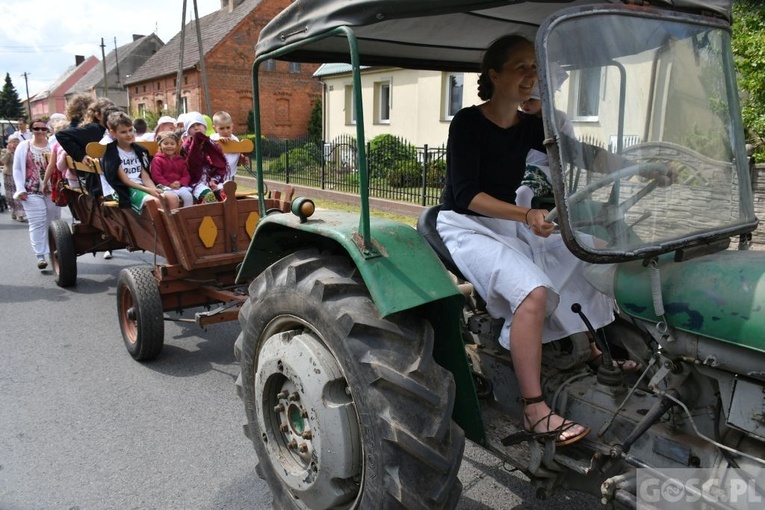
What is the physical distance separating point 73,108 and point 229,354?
15.1 ft

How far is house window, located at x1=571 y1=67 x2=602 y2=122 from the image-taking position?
210cm

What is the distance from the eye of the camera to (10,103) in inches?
3041

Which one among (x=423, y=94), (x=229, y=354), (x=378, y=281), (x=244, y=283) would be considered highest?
(x=423, y=94)

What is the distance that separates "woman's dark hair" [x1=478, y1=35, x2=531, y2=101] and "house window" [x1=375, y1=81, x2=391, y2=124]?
18444 millimetres

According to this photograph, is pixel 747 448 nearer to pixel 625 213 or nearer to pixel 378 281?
pixel 625 213

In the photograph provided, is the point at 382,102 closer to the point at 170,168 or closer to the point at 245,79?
the point at 170,168

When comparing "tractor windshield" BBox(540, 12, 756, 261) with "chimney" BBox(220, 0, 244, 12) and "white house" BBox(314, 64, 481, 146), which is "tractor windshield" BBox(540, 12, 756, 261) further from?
"chimney" BBox(220, 0, 244, 12)

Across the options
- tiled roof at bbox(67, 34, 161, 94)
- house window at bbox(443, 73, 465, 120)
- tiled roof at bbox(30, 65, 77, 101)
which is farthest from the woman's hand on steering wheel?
tiled roof at bbox(30, 65, 77, 101)

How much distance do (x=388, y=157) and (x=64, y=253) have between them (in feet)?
28.3

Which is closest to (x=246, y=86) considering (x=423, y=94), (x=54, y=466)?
(x=423, y=94)

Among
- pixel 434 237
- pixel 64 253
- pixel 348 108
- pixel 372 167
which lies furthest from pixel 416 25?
pixel 348 108

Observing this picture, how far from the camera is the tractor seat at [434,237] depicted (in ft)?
9.45

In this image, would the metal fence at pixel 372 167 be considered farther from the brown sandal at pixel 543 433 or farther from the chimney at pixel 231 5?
the chimney at pixel 231 5

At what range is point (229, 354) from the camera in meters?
5.13
